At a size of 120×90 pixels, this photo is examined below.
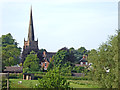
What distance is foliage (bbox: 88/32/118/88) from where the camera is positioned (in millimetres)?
25109

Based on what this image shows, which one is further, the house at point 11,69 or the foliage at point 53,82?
the house at point 11,69

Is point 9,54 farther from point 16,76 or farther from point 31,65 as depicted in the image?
point 16,76

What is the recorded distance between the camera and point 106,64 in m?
27.5

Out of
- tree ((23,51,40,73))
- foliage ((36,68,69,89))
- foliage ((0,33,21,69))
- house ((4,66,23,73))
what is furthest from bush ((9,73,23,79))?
foliage ((36,68,69,89))

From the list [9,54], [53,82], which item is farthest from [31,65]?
[53,82]

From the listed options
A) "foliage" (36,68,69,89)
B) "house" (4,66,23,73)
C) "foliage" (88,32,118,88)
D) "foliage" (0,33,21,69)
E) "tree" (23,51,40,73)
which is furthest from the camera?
"foliage" (0,33,21,69)

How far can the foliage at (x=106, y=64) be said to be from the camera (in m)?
25.1

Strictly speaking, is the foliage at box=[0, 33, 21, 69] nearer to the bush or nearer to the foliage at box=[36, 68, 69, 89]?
the bush

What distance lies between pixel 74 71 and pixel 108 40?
25198 millimetres

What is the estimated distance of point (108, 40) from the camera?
94.6 feet

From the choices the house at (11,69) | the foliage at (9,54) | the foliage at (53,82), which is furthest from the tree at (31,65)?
the foliage at (53,82)

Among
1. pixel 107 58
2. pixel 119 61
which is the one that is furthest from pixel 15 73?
pixel 119 61

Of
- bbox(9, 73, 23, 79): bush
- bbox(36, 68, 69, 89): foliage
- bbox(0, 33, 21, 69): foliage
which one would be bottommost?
bbox(9, 73, 23, 79): bush

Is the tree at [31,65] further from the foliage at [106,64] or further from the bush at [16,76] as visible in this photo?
the foliage at [106,64]
